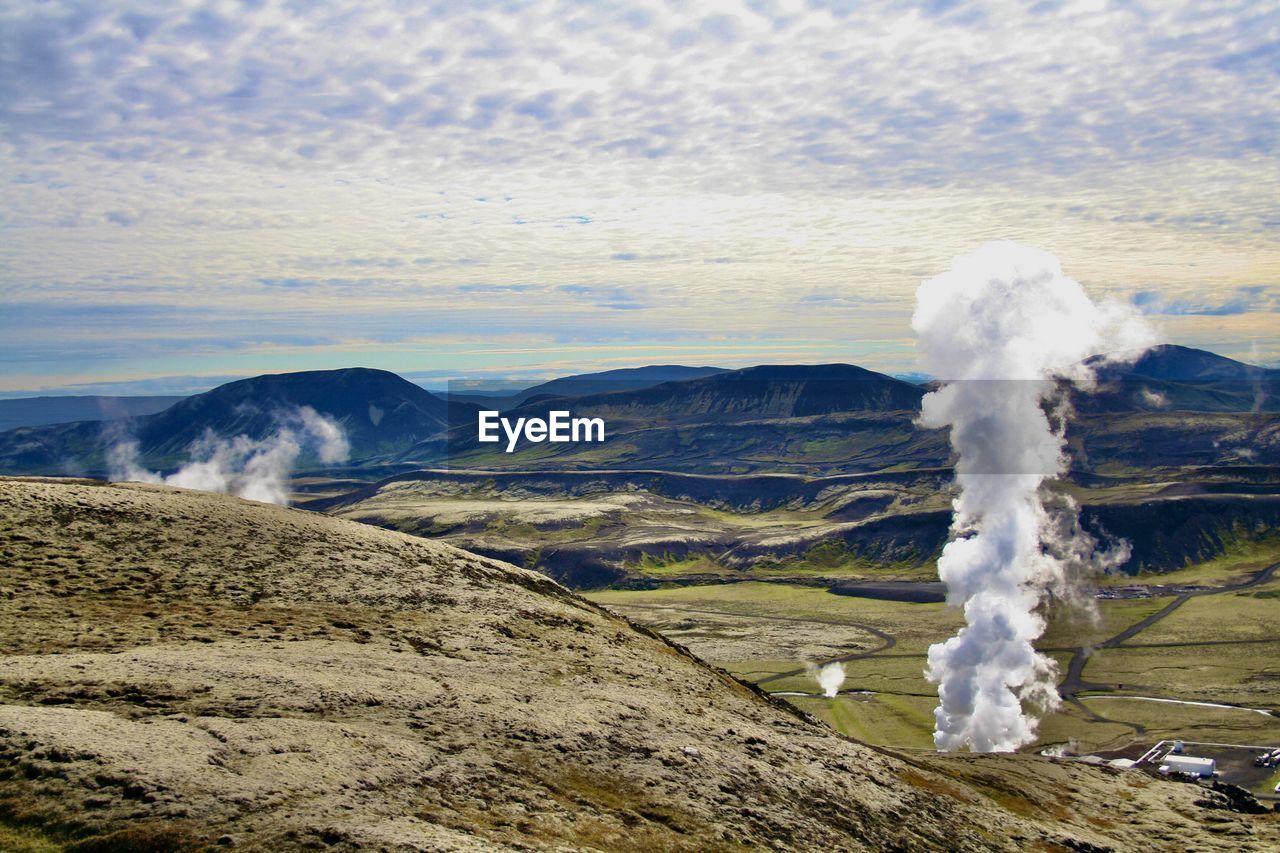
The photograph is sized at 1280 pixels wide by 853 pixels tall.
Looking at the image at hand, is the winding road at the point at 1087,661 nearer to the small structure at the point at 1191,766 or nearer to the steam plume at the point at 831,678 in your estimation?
the small structure at the point at 1191,766

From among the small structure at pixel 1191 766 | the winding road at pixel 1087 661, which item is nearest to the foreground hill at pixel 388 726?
the small structure at pixel 1191 766

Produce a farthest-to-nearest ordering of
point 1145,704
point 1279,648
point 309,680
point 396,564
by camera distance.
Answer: point 1279,648 < point 1145,704 < point 396,564 < point 309,680

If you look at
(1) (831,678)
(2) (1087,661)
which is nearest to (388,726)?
(1) (831,678)

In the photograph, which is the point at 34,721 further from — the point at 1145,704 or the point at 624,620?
the point at 1145,704

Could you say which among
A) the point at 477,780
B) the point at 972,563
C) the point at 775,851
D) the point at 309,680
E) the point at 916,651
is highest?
the point at 309,680

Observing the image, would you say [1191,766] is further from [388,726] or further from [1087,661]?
[388,726]

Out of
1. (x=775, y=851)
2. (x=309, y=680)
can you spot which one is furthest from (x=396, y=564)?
(x=775, y=851)
